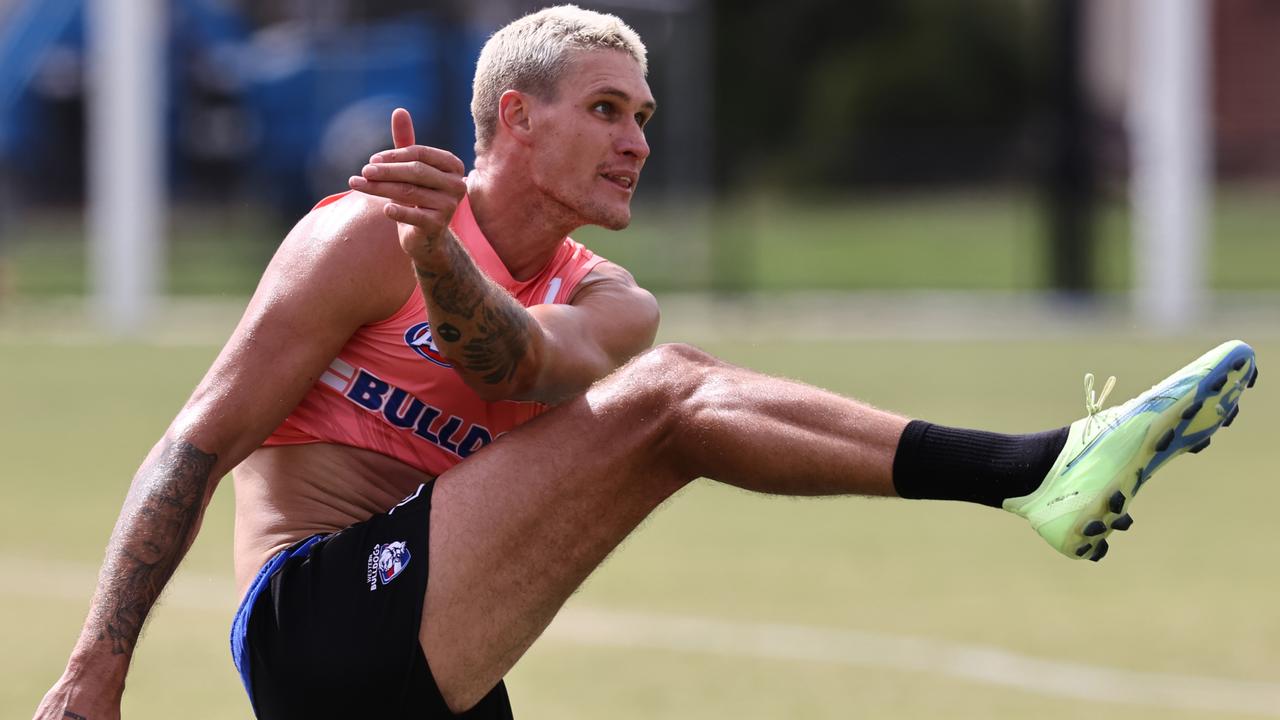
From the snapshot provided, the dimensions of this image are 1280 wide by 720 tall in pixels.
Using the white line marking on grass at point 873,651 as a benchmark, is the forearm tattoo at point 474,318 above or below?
above

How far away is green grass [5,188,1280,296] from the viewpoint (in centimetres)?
2361

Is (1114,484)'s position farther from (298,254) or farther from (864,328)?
(864,328)

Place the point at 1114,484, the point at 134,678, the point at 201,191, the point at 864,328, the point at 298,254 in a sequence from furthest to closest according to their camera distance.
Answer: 1. the point at 201,191
2. the point at 864,328
3. the point at 134,678
4. the point at 298,254
5. the point at 1114,484

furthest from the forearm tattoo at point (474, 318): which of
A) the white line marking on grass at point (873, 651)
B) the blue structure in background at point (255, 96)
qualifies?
the blue structure in background at point (255, 96)

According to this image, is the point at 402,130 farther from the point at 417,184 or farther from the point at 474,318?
the point at 474,318

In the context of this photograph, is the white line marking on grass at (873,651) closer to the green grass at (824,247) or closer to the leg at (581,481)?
the leg at (581,481)

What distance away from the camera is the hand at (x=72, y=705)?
3734 millimetres

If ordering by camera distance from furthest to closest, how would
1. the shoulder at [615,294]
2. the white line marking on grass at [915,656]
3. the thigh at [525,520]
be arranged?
1. the white line marking on grass at [915,656]
2. the shoulder at [615,294]
3. the thigh at [525,520]

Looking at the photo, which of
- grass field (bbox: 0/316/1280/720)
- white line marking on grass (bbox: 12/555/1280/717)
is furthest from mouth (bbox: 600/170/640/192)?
white line marking on grass (bbox: 12/555/1280/717)

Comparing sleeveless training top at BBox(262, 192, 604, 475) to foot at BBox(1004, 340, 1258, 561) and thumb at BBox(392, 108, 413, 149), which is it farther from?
foot at BBox(1004, 340, 1258, 561)

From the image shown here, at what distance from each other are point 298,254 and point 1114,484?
169 cm

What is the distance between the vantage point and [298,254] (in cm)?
406

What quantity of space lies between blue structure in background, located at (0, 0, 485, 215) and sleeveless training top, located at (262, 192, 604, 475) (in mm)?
16607

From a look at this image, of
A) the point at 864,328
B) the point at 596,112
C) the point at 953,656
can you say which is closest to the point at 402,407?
the point at 596,112
